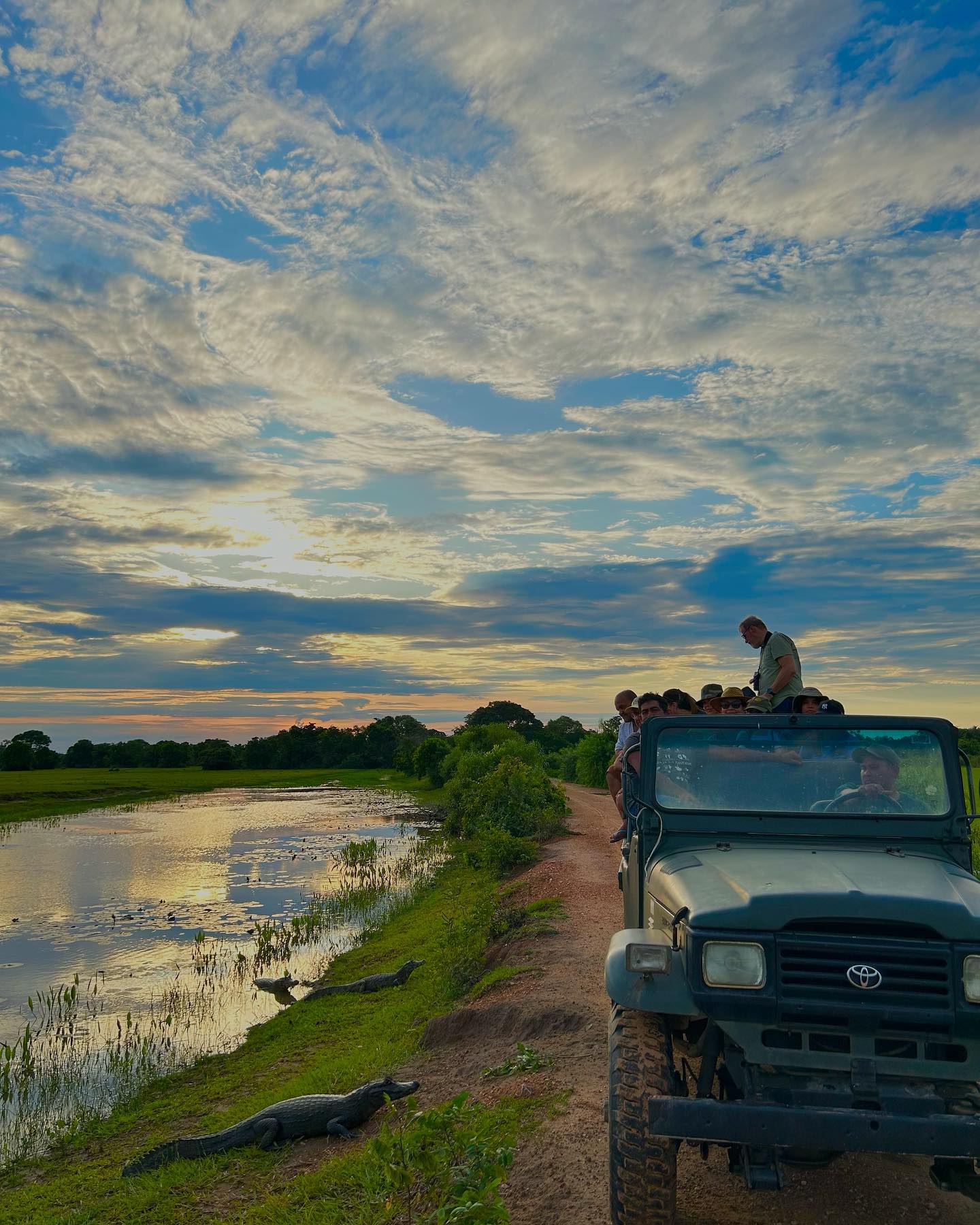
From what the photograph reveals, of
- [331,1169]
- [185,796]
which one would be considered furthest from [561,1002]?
[185,796]

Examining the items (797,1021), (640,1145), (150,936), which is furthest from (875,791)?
(150,936)

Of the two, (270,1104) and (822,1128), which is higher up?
(822,1128)

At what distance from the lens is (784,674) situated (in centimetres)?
790

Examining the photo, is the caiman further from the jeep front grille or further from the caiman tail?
the jeep front grille

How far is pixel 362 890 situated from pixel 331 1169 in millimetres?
16570

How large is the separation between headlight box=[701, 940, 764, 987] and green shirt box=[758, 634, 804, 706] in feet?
13.0

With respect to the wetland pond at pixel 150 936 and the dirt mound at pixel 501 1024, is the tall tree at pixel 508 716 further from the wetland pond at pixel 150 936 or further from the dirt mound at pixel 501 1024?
the dirt mound at pixel 501 1024

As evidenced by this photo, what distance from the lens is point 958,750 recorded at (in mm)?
5488

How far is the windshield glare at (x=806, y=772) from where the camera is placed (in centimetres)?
537

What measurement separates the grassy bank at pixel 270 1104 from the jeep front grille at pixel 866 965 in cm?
235

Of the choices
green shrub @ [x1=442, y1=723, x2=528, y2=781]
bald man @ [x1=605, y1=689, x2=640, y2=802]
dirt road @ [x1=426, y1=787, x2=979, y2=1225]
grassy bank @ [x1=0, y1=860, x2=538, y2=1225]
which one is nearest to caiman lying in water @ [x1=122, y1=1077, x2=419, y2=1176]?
grassy bank @ [x1=0, y1=860, x2=538, y2=1225]

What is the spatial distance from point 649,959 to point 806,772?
182cm

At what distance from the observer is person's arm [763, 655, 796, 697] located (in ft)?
25.8

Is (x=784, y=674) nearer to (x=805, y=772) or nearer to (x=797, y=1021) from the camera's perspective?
(x=805, y=772)
